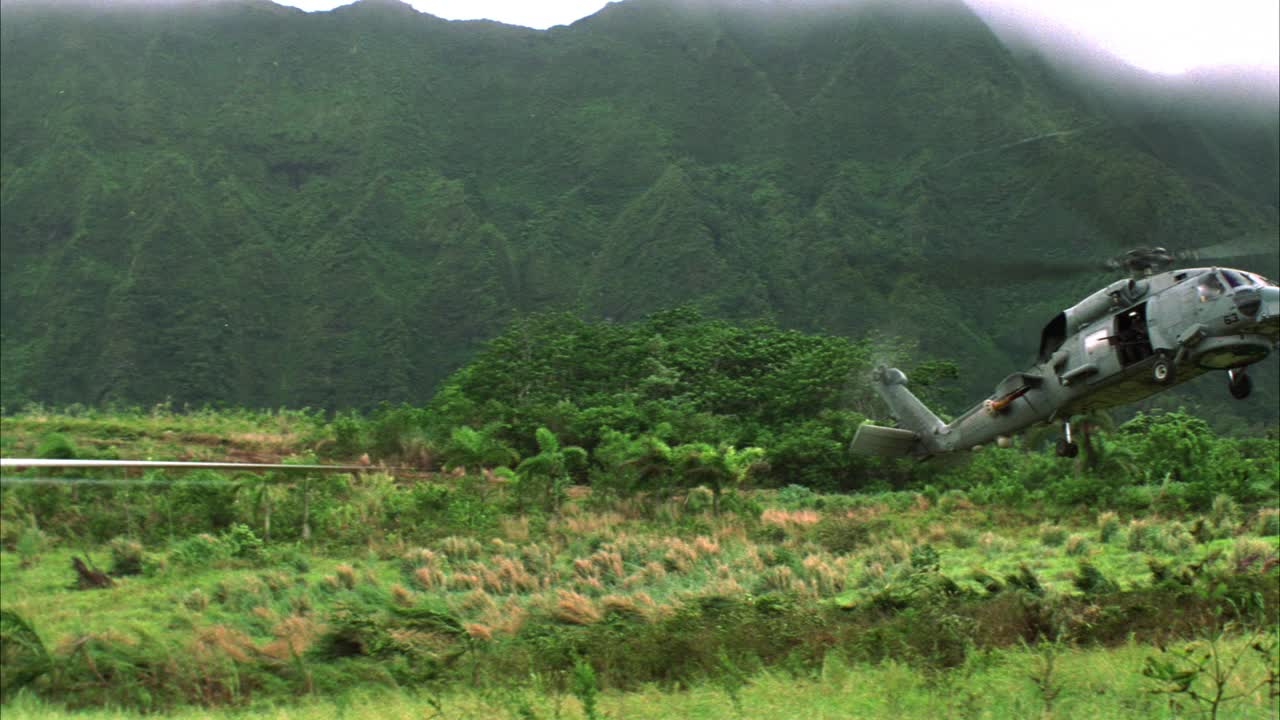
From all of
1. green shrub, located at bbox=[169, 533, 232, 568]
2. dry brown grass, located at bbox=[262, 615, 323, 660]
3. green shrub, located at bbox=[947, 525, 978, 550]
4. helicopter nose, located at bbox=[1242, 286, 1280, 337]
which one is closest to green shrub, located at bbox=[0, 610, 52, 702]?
dry brown grass, located at bbox=[262, 615, 323, 660]

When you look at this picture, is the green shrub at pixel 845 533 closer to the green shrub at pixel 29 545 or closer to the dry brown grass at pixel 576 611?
the dry brown grass at pixel 576 611

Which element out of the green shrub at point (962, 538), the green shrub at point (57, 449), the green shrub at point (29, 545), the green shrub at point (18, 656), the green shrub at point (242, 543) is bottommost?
the green shrub at point (962, 538)

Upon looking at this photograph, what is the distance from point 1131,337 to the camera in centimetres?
925

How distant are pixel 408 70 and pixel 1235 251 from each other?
203 feet

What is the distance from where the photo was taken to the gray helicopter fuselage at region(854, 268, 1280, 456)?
336 inches

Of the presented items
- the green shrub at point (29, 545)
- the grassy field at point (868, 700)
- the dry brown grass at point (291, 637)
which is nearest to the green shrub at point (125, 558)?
the green shrub at point (29, 545)

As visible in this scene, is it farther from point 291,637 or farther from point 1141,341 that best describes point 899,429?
point 291,637

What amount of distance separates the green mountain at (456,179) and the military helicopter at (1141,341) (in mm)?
22943

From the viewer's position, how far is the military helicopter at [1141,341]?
8.55 metres

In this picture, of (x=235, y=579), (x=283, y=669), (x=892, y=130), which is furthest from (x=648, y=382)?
(x=892, y=130)

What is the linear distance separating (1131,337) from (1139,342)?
0.08 meters

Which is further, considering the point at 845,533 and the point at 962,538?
the point at 845,533

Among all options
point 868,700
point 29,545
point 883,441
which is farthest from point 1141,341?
point 29,545

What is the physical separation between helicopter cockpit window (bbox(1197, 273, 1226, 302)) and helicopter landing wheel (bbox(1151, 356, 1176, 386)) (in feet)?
1.89
